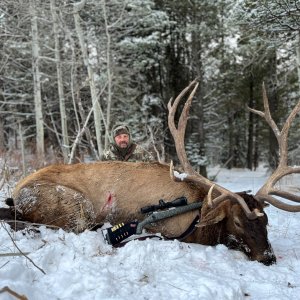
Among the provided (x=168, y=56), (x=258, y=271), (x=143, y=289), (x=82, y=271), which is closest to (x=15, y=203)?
(x=82, y=271)

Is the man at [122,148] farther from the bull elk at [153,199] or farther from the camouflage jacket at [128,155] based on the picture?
the bull elk at [153,199]

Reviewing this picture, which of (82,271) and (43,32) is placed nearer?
(82,271)

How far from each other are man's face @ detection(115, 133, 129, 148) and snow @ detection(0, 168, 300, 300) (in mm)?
2706

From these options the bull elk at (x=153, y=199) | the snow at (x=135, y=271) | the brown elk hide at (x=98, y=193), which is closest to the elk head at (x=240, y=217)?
the bull elk at (x=153, y=199)

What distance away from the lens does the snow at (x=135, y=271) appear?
3.01 metres

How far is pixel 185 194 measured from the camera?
5.19 m

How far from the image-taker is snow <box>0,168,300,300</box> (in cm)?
301

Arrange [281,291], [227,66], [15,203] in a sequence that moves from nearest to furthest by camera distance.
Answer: [281,291] < [15,203] < [227,66]

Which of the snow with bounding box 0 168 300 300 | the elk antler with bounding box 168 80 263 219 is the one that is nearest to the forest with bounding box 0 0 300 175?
the elk antler with bounding box 168 80 263 219

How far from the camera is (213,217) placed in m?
4.67

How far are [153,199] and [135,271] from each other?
5.71 ft

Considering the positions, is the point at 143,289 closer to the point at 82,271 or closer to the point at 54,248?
the point at 82,271

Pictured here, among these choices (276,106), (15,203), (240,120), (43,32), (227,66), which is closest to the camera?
(15,203)

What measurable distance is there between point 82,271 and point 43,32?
1563 cm
